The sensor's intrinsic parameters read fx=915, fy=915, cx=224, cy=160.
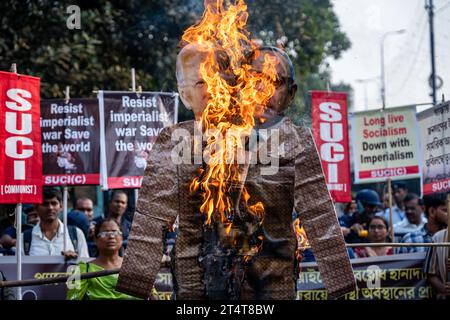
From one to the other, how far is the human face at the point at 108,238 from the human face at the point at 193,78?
10.5ft

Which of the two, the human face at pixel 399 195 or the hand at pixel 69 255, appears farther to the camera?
the human face at pixel 399 195

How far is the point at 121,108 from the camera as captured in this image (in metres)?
11.1

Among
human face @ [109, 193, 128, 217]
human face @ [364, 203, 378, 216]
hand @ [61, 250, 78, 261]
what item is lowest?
hand @ [61, 250, 78, 261]

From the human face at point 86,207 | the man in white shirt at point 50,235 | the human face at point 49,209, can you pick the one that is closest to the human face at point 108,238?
the man in white shirt at point 50,235

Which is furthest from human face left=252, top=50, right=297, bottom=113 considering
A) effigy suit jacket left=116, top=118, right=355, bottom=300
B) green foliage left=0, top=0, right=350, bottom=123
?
green foliage left=0, top=0, right=350, bottom=123

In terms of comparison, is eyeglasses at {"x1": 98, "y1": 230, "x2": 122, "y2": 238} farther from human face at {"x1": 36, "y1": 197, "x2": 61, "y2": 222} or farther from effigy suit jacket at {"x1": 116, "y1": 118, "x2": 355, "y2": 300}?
effigy suit jacket at {"x1": 116, "y1": 118, "x2": 355, "y2": 300}

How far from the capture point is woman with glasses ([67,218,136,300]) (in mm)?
8047

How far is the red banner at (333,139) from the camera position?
11.4m

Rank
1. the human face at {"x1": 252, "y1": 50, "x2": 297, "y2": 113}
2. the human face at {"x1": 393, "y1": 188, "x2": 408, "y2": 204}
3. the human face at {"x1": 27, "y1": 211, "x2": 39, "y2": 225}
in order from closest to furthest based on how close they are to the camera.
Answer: the human face at {"x1": 252, "y1": 50, "x2": 297, "y2": 113}
the human face at {"x1": 27, "y1": 211, "x2": 39, "y2": 225}
the human face at {"x1": 393, "y1": 188, "x2": 408, "y2": 204}

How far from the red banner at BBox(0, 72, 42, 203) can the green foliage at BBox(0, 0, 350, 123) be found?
6.59 metres

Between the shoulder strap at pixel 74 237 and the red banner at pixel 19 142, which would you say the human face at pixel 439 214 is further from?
the red banner at pixel 19 142

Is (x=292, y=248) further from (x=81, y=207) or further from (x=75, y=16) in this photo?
(x=75, y=16)

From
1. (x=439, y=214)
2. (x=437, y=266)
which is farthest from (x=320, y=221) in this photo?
(x=439, y=214)

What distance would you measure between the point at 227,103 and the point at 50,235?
195 inches
